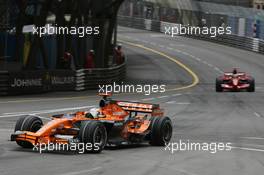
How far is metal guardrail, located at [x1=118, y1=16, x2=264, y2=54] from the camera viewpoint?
62.7 metres

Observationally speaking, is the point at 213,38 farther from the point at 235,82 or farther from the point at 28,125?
the point at 28,125

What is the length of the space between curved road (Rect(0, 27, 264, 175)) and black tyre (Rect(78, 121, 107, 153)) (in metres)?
0.20

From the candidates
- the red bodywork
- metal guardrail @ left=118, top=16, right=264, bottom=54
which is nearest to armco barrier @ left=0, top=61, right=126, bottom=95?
the red bodywork

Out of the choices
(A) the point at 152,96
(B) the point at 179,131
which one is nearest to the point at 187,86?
(A) the point at 152,96

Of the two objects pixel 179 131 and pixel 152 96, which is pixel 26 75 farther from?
pixel 179 131

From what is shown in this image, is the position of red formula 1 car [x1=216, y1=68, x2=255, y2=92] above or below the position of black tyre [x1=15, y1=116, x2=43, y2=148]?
below

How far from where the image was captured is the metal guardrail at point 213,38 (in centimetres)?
6271

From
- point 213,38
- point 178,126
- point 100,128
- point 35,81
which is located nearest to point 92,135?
point 100,128

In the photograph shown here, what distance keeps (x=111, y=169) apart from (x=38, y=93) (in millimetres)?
20075

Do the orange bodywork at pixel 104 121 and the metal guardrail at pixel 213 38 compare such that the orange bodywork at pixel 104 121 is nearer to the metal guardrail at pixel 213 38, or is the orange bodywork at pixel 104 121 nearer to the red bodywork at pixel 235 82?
the red bodywork at pixel 235 82

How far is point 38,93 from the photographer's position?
3133 centimetres

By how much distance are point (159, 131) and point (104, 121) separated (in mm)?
1565

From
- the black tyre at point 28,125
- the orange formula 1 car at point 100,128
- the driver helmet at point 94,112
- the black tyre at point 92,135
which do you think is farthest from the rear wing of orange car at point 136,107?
Result: the black tyre at point 28,125

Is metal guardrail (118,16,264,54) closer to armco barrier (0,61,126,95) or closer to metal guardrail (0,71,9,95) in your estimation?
armco barrier (0,61,126,95)
